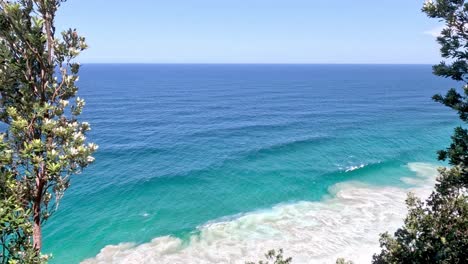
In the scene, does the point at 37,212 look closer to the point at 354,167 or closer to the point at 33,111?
the point at 33,111

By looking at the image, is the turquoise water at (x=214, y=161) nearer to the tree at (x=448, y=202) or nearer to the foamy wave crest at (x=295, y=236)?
the foamy wave crest at (x=295, y=236)

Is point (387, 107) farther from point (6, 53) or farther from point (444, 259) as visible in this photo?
point (6, 53)

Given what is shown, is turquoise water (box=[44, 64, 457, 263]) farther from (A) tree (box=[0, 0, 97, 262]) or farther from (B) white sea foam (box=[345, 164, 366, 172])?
(A) tree (box=[0, 0, 97, 262])

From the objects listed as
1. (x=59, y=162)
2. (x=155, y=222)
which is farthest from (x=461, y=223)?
(x=155, y=222)

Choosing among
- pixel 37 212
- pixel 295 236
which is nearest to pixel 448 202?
pixel 37 212

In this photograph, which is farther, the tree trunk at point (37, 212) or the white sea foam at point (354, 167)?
the white sea foam at point (354, 167)

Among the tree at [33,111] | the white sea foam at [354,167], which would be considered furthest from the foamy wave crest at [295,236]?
the tree at [33,111]
